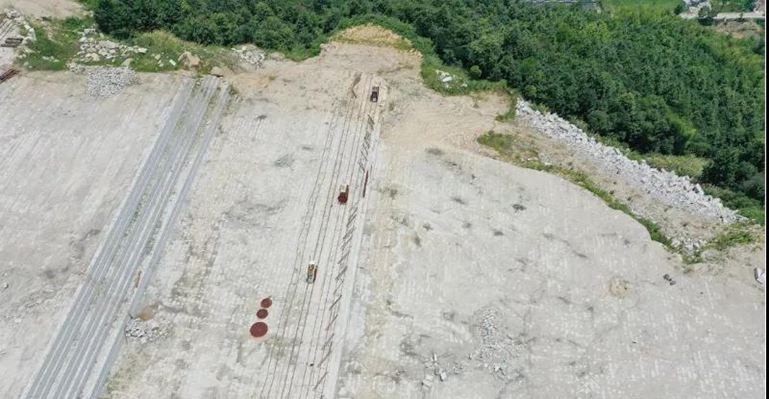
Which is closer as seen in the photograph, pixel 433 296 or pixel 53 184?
pixel 433 296

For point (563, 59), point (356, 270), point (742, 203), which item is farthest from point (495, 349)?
point (563, 59)

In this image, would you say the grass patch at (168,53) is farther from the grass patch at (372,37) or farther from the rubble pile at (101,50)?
the grass patch at (372,37)

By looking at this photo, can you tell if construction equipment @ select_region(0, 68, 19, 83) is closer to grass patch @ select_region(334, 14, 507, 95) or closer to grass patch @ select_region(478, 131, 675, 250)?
grass patch @ select_region(334, 14, 507, 95)

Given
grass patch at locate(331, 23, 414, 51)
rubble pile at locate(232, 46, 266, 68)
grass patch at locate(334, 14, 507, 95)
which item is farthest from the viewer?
grass patch at locate(331, 23, 414, 51)

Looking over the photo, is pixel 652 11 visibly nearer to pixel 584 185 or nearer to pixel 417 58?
pixel 417 58

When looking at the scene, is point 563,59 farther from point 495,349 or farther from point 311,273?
point 311,273

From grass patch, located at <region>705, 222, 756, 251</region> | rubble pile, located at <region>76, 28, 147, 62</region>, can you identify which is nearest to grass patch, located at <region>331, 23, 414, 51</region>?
rubble pile, located at <region>76, 28, 147, 62</region>

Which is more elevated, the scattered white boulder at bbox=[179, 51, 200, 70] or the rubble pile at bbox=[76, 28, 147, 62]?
the scattered white boulder at bbox=[179, 51, 200, 70]

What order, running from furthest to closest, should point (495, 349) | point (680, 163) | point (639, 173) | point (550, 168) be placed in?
1. point (680, 163)
2. point (639, 173)
3. point (550, 168)
4. point (495, 349)
